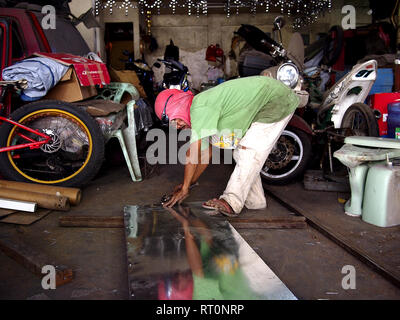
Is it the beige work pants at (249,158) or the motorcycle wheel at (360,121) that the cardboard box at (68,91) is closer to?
the beige work pants at (249,158)

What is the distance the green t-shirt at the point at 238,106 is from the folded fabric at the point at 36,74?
161 cm

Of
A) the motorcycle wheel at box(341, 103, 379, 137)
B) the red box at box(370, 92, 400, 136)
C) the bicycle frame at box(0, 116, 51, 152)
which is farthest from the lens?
the red box at box(370, 92, 400, 136)

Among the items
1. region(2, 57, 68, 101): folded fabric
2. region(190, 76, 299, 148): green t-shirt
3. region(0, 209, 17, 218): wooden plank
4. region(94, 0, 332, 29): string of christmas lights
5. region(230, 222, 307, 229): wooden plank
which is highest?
region(94, 0, 332, 29): string of christmas lights

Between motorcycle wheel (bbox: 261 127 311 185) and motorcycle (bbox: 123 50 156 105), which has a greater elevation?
motorcycle (bbox: 123 50 156 105)

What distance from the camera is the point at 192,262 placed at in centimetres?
196

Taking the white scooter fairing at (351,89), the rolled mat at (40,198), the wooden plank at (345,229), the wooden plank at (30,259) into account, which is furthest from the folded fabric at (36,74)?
the white scooter fairing at (351,89)

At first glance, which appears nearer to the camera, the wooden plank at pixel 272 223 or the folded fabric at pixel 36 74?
the wooden plank at pixel 272 223

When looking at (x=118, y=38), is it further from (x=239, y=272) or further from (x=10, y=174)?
(x=239, y=272)

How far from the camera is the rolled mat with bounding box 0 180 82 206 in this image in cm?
297

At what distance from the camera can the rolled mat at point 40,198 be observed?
284 centimetres

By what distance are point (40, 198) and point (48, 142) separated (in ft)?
2.18

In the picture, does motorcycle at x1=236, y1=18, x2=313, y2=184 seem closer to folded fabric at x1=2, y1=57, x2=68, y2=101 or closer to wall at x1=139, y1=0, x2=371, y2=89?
folded fabric at x1=2, y1=57, x2=68, y2=101

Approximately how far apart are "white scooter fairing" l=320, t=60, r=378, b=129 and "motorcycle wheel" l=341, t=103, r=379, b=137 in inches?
6.0

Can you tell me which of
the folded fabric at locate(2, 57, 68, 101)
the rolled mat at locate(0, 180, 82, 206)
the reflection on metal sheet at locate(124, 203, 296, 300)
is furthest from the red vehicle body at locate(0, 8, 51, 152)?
the reflection on metal sheet at locate(124, 203, 296, 300)
